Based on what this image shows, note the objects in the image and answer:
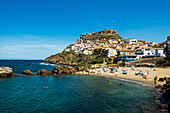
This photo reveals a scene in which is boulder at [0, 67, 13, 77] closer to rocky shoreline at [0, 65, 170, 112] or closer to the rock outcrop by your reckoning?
rocky shoreline at [0, 65, 170, 112]

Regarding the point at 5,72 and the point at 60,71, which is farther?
the point at 60,71

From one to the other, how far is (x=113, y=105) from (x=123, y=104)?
73.2 inches

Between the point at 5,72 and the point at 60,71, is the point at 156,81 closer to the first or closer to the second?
the point at 60,71

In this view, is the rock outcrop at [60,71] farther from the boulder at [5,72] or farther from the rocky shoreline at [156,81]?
the boulder at [5,72]

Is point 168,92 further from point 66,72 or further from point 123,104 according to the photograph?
point 66,72

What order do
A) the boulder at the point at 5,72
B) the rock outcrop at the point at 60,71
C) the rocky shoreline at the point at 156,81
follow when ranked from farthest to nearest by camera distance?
the rock outcrop at the point at 60,71 → the boulder at the point at 5,72 → the rocky shoreline at the point at 156,81

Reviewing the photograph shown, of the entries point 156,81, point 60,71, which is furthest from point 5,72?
point 156,81

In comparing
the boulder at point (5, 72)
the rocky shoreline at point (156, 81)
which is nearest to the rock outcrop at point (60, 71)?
the rocky shoreline at point (156, 81)

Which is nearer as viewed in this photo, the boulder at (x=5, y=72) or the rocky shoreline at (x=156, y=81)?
the rocky shoreline at (x=156, y=81)

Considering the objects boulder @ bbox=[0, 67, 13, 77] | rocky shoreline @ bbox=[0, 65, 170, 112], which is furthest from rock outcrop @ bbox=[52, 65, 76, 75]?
boulder @ bbox=[0, 67, 13, 77]

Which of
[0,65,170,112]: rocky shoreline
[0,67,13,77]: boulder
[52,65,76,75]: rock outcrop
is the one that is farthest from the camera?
[52,65,76,75]: rock outcrop

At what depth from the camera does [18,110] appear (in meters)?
18.4

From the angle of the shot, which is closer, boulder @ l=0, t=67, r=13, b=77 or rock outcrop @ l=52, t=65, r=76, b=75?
boulder @ l=0, t=67, r=13, b=77

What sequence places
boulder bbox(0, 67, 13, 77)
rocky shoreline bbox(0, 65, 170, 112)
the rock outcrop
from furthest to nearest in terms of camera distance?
the rock outcrop
boulder bbox(0, 67, 13, 77)
rocky shoreline bbox(0, 65, 170, 112)
